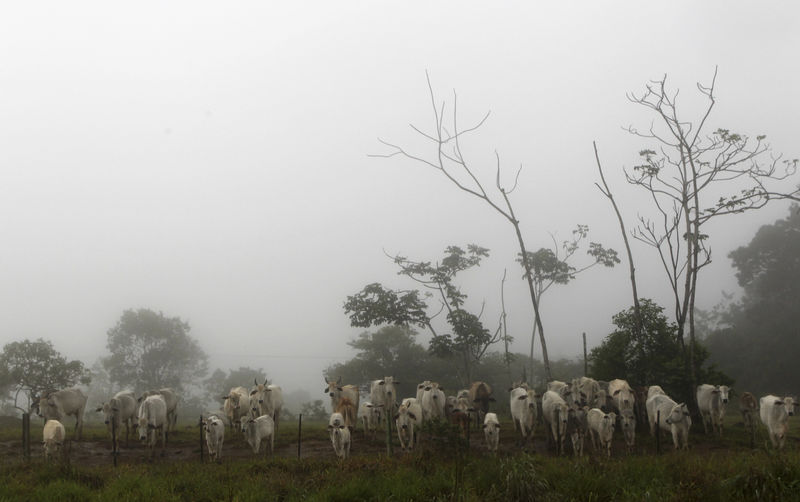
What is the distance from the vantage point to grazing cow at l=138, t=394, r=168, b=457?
16.8m

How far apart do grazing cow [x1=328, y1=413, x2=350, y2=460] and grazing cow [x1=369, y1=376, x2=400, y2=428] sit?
3.43 metres

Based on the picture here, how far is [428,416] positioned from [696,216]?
15317 millimetres

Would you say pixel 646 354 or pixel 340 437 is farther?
pixel 646 354

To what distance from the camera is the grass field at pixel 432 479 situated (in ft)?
32.1

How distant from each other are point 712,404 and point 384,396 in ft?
41.1

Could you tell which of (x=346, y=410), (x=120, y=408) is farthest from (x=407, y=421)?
(x=120, y=408)

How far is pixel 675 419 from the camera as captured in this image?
54.6ft

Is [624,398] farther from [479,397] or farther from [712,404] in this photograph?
[479,397]

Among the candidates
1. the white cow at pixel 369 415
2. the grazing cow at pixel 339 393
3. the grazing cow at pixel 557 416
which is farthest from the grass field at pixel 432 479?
the grazing cow at pixel 339 393

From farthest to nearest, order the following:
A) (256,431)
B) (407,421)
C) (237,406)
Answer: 1. (237,406)
2. (407,421)
3. (256,431)

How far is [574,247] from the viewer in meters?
→ 44.0

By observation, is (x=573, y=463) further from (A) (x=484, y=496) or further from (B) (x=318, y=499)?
(B) (x=318, y=499)

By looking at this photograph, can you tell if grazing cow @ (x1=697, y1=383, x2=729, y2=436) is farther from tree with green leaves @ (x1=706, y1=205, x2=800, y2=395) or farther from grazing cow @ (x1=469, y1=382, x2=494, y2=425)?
tree with green leaves @ (x1=706, y1=205, x2=800, y2=395)

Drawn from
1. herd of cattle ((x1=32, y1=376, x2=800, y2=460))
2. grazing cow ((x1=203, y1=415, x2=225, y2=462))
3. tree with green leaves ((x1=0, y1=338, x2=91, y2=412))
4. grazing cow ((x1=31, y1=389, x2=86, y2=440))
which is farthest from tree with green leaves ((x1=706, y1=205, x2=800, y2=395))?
tree with green leaves ((x1=0, y1=338, x2=91, y2=412))
